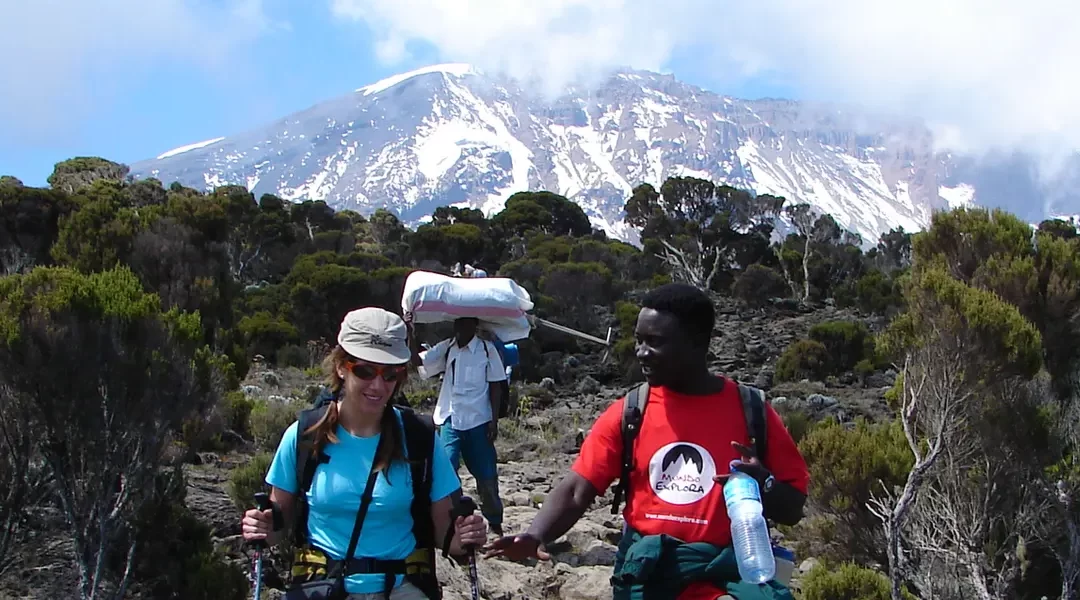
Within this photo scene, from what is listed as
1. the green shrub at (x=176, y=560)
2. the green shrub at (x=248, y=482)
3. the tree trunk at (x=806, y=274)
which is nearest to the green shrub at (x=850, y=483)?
the green shrub at (x=248, y=482)

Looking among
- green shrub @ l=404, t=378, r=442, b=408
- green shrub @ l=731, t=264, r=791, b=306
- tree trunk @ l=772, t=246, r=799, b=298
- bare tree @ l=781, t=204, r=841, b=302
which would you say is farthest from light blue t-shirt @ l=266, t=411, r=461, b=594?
bare tree @ l=781, t=204, r=841, b=302

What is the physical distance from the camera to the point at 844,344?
24.1m

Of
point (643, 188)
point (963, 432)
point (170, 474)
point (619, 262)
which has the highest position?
point (643, 188)

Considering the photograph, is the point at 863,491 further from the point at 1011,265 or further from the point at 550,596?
the point at 550,596

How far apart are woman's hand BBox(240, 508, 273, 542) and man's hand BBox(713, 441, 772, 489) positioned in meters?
1.17

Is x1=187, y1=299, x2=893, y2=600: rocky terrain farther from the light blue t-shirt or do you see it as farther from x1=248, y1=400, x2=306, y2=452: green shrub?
the light blue t-shirt

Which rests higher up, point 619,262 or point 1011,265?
point 619,262

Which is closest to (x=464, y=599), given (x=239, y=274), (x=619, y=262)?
(x=239, y=274)

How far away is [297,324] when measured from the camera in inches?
960

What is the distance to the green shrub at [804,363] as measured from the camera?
22641mm

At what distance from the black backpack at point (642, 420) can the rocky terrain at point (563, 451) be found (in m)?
2.89

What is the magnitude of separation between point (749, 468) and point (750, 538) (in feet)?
0.56

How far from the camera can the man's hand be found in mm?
2465

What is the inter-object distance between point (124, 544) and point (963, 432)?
5.02 meters
